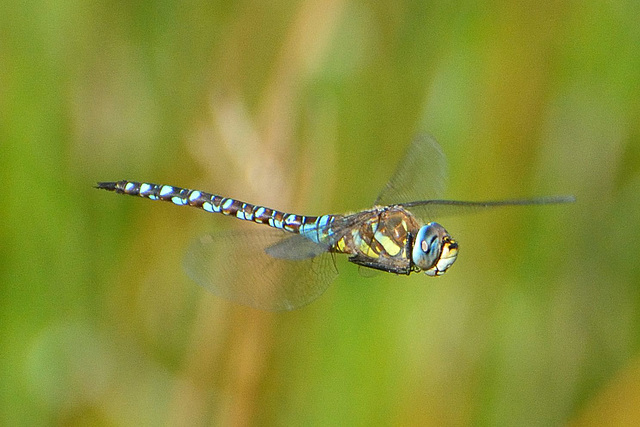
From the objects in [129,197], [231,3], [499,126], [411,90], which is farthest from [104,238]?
[499,126]

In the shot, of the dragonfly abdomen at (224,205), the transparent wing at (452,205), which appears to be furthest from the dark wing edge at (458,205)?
the dragonfly abdomen at (224,205)

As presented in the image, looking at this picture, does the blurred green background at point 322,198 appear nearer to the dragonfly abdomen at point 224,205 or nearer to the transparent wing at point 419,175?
the dragonfly abdomen at point 224,205

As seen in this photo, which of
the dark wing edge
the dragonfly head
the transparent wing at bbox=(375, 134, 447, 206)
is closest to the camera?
the dark wing edge

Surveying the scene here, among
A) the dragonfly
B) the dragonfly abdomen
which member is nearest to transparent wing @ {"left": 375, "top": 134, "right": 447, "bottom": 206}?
the dragonfly

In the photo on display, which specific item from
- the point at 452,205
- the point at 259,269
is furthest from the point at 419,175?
the point at 259,269

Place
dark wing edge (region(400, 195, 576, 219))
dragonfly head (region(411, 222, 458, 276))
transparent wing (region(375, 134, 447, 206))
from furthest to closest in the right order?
transparent wing (region(375, 134, 447, 206)), dragonfly head (region(411, 222, 458, 276)), dark wing edge (region(400, 195, 576, 219))

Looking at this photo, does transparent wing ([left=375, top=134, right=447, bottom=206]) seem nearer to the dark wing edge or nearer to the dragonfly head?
the dark wing edge

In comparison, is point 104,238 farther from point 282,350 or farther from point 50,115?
point 282,350
